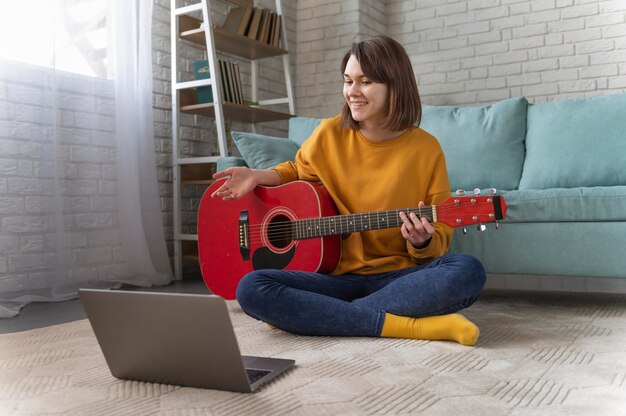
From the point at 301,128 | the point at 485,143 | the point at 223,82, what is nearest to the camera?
the point at 485,143

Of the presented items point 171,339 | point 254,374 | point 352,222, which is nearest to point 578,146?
point 352,222

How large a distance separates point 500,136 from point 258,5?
6.24ft

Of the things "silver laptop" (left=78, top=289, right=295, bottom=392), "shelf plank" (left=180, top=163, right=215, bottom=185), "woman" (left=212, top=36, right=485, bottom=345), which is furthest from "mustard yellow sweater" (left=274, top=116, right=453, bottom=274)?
"shelf plank" (left=180, top=163, right=215, bottom=185)

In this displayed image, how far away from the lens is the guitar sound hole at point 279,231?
1.88m

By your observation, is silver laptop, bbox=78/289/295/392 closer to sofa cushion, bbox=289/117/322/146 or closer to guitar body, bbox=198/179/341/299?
guitar body, bbox=198/179/341/299

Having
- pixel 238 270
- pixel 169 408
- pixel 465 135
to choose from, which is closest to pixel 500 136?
pixel 465 135

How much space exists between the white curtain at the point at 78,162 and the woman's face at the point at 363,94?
1427 millimetres

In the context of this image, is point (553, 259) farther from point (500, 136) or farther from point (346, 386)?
point (346, 386)

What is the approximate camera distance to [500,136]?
295 centimetres

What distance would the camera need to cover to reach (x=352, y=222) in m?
1.71

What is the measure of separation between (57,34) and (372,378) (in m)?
2.19

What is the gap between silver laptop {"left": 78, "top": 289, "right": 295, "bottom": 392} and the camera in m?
1.07

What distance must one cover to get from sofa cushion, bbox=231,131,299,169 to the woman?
562 millimetres

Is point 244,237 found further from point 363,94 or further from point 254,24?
point 254,24
